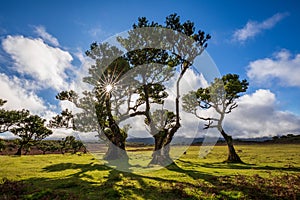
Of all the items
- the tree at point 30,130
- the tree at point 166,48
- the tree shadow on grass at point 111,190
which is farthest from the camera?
the tree at point 30,130

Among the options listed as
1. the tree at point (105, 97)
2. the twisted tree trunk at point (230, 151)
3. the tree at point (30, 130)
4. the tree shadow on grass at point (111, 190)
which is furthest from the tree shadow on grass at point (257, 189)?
the tree at point (30, 130)

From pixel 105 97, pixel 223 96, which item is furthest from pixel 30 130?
pixel 223 96

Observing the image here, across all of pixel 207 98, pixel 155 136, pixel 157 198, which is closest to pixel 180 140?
pixel 155 136

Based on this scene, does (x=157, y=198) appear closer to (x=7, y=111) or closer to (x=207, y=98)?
(x=207, y=98)

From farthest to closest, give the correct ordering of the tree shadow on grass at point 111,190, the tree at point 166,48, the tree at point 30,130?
1. the tree at point 30,130
2. the tree at point 166,48
3. the tree shadow on grass at point 111,190

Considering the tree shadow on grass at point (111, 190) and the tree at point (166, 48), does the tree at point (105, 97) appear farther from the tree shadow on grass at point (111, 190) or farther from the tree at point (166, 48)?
the tree shadow on grass at point (111, 190)

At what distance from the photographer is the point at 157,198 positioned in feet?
46.9

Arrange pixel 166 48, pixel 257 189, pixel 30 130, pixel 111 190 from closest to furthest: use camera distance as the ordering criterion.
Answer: pixel 111 190
pixel 257 189
pixel 166 48
pixel 30 130

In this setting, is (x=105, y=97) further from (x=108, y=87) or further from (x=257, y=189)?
(x=257, y=189)

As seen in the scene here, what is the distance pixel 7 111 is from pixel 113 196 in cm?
5300

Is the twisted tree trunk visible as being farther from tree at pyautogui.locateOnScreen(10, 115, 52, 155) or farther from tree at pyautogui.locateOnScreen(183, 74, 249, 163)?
tree at pyautogui.locateOnScreen(10, 115, 52, 155)

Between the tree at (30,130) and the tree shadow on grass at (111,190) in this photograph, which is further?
the tree at (30,130)

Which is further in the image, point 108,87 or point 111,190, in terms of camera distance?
point 108,87

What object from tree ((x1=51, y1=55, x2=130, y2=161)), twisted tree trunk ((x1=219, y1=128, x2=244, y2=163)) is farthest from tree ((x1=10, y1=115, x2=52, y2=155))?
twisted tree trunk ((x1=219, y1=128, x2=244, y2=163))
